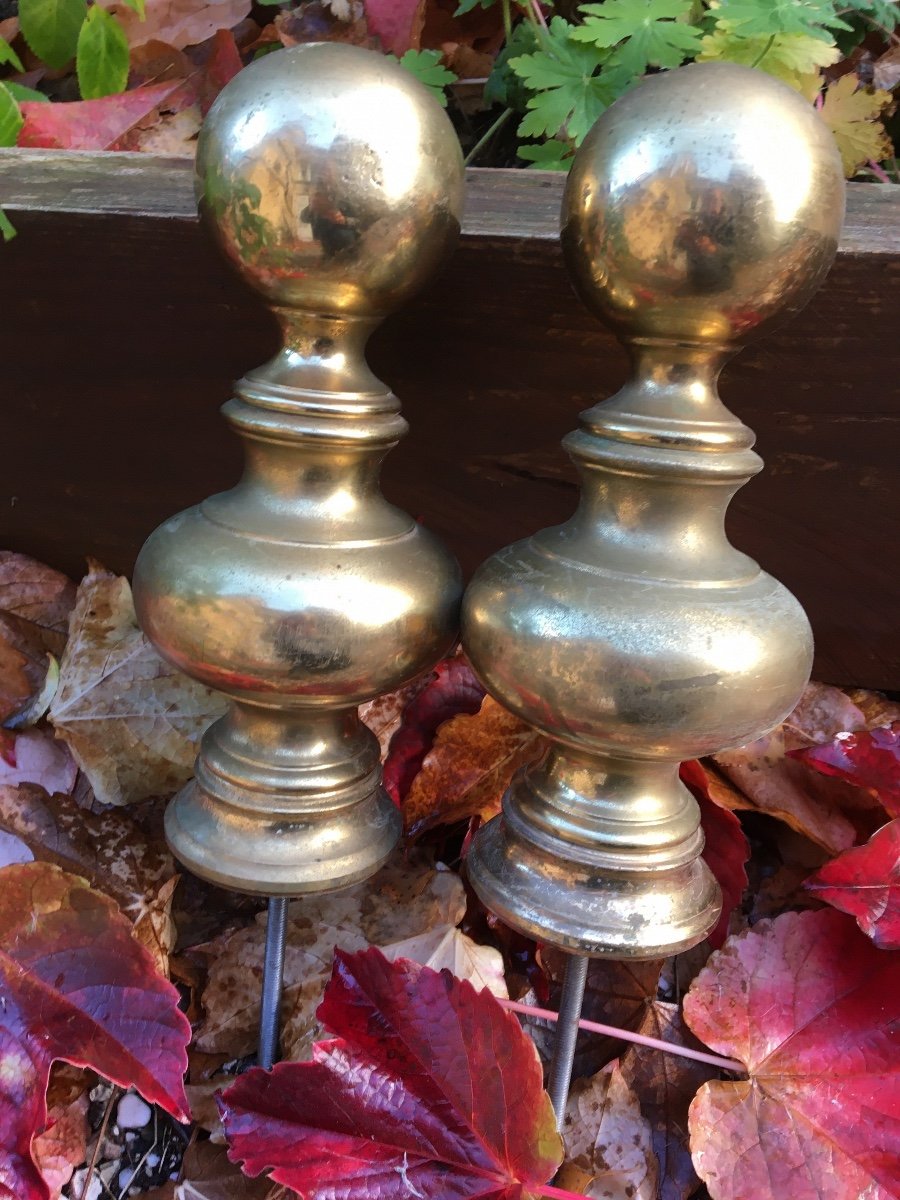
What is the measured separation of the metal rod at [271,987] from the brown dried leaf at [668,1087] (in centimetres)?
21

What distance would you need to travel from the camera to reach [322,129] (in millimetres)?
401

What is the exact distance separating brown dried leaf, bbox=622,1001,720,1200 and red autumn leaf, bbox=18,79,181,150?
0.74 metres

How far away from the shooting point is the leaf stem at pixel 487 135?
2.29 ft

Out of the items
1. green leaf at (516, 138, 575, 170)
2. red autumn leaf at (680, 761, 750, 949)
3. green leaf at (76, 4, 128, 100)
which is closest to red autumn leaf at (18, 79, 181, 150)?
green leaf at (76, 4, 128, 100)

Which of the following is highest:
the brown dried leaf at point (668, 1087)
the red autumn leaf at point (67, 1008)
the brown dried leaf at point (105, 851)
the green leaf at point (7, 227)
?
the green leaf at point (7, 227)

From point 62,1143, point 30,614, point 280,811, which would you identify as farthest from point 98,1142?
point 30,614

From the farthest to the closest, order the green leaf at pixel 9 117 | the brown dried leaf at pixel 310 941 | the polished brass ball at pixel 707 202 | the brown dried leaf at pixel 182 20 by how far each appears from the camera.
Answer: the brown dried leaf at pixel 182 20 → the green leaf at pixel 9 117 → the brown dried leaf at pixel 310 941 → the polished brass ball at pixel 707 202

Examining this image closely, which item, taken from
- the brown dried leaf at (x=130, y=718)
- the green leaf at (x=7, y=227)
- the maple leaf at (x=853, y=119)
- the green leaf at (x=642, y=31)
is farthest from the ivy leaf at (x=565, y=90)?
the brown dried leaf at (x=130, y=718)

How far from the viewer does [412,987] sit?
48 cm

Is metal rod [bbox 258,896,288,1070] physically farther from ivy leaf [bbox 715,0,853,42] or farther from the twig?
ivy leaf [bbox 715,0,853,42]

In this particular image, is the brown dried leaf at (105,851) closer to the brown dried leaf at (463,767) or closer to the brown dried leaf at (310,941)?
the brown dried leaf at (310,941)

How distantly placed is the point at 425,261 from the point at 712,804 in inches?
14.7

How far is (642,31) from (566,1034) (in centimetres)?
58

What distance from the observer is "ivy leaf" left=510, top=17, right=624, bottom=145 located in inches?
23.5
